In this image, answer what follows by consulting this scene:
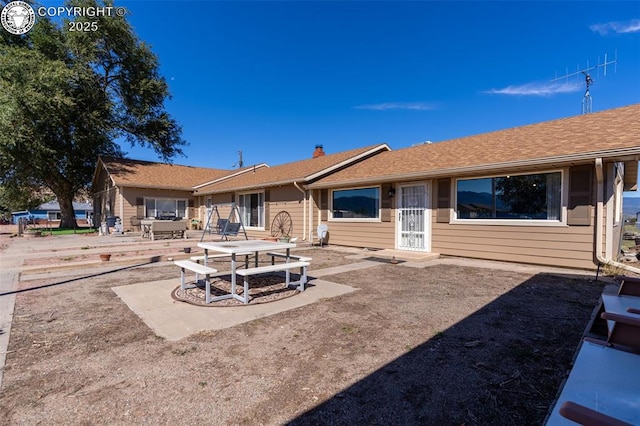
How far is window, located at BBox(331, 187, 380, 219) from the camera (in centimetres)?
1036

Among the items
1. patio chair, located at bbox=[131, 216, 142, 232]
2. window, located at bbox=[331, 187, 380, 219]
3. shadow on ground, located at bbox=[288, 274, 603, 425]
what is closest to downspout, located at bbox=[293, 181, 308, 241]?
window, located at bbox=[331, 187, 380, 219]

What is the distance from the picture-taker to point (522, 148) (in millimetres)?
7520

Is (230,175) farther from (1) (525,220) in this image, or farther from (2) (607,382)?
(2) (607,382)

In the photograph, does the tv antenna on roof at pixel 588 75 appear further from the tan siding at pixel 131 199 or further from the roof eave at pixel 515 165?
the tan siding at pixel 131 199

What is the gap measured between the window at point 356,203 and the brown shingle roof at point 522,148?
0.60m

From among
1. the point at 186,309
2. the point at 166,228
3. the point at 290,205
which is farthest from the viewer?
the point at 166,228

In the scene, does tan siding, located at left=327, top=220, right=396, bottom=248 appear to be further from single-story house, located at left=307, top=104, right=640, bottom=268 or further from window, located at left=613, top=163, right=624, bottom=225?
window, located at left=613, top=163, right=624, bottom=225

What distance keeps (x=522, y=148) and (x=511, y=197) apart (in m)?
1.28

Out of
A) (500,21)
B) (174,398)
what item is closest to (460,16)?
(500,21)

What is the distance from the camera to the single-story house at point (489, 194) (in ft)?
20.4

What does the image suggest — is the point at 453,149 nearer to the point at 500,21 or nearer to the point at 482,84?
the point at 500,21

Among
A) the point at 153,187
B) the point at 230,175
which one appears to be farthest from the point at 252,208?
the point at 153,187

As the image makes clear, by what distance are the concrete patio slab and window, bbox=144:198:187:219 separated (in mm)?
14696

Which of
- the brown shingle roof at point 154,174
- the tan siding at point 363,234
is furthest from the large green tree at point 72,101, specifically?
the tan siding at point 363,234
